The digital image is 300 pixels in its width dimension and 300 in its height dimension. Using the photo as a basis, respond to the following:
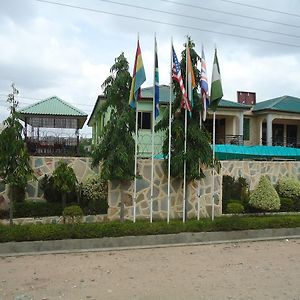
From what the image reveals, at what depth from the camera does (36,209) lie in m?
11.6

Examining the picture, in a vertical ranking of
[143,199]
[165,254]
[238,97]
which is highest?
[238,97]

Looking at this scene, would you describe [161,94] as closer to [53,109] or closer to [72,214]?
[53,109]

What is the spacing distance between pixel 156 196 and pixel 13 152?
15.3 ft

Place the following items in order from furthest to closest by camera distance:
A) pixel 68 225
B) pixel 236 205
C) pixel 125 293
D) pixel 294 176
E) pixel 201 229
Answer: pixel 294 176, pixel 236 205, pixel 201 229, pixel 68 225, pixel 125 293

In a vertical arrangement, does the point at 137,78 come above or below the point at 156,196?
above

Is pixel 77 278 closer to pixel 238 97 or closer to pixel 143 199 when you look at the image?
pixel 143 199

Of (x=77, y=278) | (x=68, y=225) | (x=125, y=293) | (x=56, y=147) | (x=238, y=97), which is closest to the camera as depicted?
(x=125, y=293)

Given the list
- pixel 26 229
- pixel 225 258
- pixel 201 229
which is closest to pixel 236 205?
pixel 201 229

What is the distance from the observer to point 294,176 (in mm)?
16422

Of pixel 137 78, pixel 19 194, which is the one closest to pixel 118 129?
pixel 137 78

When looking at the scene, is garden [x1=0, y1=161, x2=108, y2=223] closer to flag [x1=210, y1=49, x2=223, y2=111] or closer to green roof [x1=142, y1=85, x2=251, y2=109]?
flag [x1=210, y1=49, x2=223, y2=111]

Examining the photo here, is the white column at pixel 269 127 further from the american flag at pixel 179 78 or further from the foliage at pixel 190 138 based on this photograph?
the american flag at pixel 179 78

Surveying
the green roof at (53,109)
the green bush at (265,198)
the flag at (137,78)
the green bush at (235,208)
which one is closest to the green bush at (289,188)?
the green bush at (265,198)

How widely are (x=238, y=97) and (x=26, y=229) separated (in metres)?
25.1
